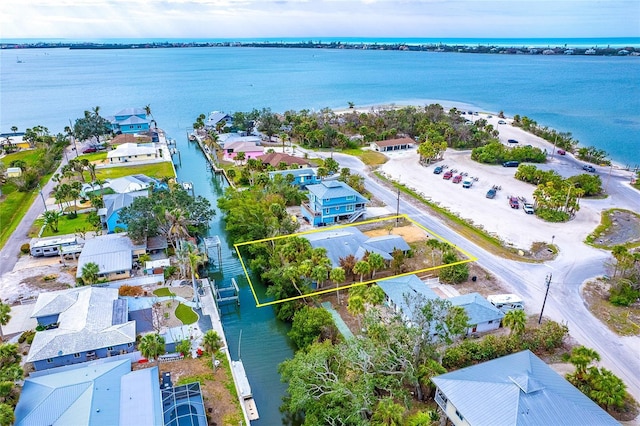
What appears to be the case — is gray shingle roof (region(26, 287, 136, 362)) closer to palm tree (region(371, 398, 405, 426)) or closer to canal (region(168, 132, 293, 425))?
canal (region(168, 132, 293, 425))

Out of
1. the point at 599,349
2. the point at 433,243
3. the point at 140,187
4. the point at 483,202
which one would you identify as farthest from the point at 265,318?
the point at 483,202

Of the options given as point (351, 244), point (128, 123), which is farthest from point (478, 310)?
point (128, 123)

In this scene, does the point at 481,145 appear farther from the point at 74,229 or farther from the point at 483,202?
the point at 74,229

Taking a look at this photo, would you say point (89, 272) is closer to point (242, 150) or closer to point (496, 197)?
point (242, 150)

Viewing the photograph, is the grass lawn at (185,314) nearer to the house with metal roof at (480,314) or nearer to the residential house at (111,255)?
the residential house at (111,255)

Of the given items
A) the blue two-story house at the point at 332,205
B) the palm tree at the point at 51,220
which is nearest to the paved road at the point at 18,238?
the palm tree at the point at 51,220

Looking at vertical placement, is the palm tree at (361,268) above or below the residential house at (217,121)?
above

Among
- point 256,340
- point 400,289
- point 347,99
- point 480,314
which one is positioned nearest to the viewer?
point 480,314
